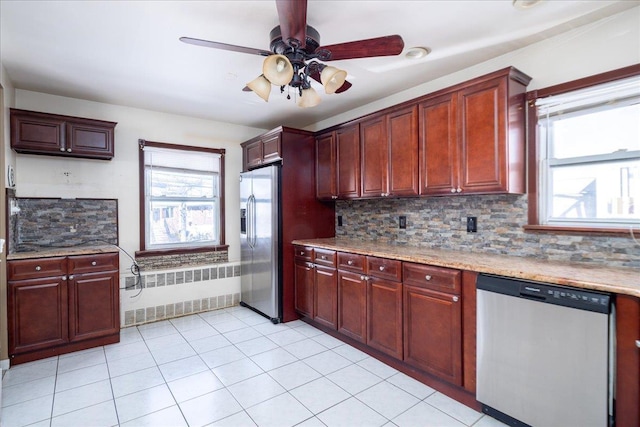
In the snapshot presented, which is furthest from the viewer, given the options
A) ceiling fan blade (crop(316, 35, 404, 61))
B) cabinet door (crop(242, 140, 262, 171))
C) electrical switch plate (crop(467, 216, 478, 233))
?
cabinet door (crop(242, 140, 262, 171))

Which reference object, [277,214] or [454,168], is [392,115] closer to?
[454,168]

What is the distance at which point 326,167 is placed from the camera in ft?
12.4

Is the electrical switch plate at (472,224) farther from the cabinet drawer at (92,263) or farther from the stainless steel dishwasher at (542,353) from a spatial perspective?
the cabinet drawer at (92,263)

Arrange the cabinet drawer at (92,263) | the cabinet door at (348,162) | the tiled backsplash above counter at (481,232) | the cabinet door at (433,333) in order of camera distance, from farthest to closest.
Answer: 1. the cabinet door at (348,162)
2. the cabinet drawer at (92,263)
3. the cabinet door at (433,333)
4. the tiled backsplash above counter at (481,232)

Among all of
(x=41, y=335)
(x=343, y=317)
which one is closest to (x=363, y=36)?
(x=343, y=317)

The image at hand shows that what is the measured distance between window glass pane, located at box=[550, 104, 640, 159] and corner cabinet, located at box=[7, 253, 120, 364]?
3998 millimetres

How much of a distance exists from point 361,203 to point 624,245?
2341mm

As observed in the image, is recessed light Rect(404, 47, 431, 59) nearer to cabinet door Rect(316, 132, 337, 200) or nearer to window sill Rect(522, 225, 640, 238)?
cabinet door Rect(316, 132, 337, 200)

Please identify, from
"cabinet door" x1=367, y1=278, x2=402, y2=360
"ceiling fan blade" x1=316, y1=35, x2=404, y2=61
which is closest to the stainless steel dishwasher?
"cabinet door" x1=367, y1=278, x2=402, y2=360

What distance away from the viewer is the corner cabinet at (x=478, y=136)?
7.32 feet

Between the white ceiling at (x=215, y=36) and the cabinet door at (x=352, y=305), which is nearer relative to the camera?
the white ceiling at (x=215, y=36)

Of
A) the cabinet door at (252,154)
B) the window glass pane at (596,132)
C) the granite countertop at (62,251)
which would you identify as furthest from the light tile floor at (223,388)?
the cabinet door at (252,154)

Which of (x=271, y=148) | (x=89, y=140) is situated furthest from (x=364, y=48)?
(x=89, y=140)

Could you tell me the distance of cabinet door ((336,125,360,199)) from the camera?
340 cm
